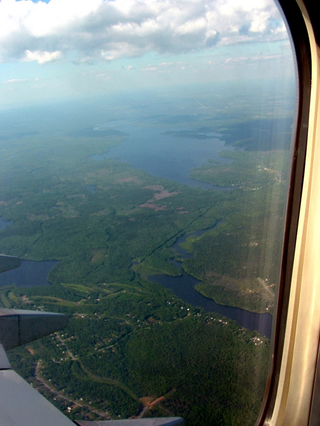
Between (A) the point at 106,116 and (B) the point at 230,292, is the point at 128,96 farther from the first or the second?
(B) the point at 230,292

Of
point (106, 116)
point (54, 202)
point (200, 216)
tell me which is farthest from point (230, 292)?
point (106, 116)

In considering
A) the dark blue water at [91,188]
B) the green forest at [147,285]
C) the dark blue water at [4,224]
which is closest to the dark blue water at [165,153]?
the green forest at [147,285]

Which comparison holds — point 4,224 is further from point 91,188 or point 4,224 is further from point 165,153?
point 165,153

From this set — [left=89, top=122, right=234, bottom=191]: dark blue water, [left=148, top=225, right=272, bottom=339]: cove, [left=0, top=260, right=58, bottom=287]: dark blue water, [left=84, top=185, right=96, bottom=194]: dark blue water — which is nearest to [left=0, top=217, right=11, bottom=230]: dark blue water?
[left=0, top=260, right=58, bottom=287]: dark blue water

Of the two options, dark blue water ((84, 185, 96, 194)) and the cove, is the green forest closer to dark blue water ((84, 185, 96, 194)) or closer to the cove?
the cove

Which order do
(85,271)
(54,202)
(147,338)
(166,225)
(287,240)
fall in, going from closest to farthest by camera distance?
(287,240) < (147,338) < (85,271) < (166,225) < (54,202)
